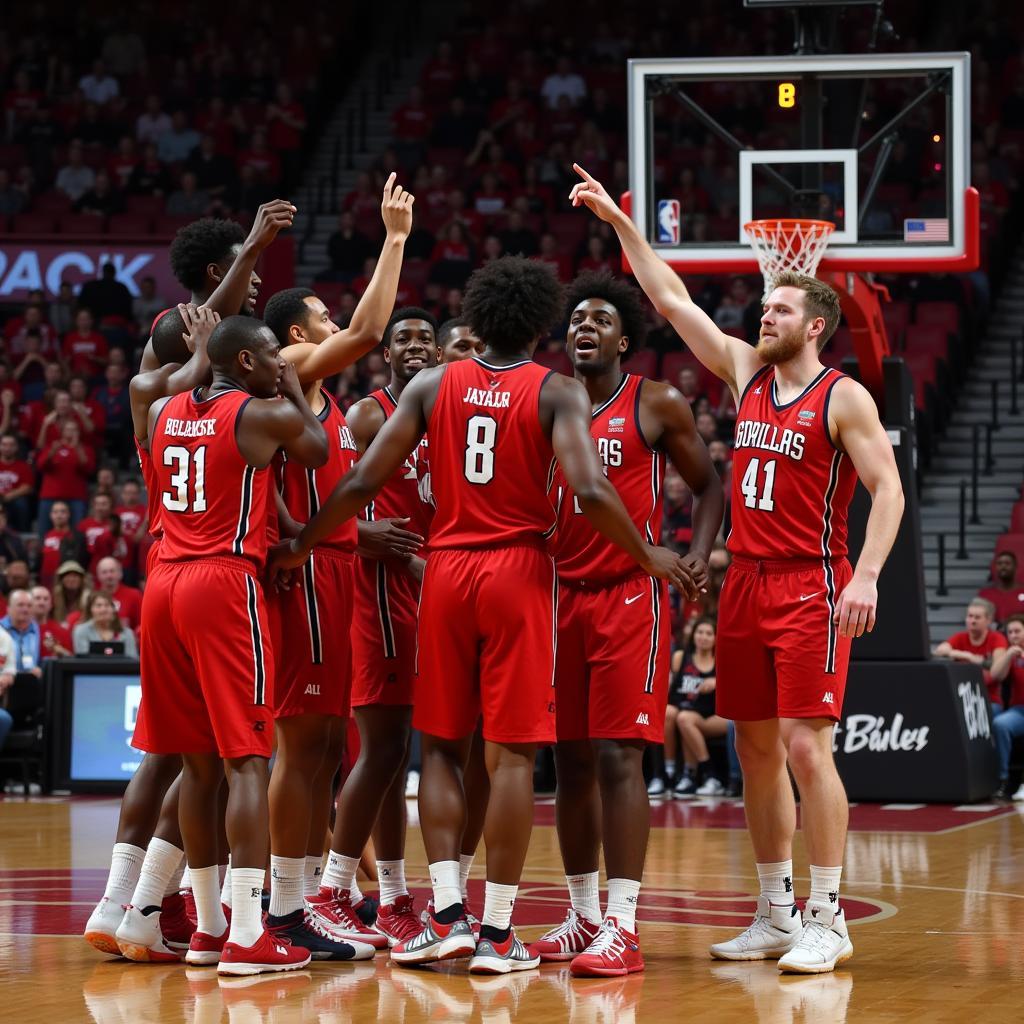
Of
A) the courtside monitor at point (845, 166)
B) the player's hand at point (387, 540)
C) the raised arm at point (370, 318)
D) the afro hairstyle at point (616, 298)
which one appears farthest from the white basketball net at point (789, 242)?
the player's hand at point (387, 540)

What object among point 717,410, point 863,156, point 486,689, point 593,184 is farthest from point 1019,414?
point 486,689

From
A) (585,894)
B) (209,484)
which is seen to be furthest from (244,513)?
(585,894)

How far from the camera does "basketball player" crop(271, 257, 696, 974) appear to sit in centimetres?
602

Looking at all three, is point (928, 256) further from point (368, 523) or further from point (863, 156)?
point (368, 523)

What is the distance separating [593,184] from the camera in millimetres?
7031

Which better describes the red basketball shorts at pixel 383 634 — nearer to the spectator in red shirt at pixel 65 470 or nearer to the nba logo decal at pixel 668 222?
the nba logo decal at pixel 668 222

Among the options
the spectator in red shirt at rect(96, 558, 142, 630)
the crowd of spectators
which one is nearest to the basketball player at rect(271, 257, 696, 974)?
the spectator in red shirt at rect(96, 558, 142, 630)

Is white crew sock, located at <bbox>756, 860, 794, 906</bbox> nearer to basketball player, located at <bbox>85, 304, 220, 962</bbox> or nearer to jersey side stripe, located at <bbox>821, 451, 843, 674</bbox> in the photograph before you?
jersey side stripe, located at <bbox>821, 451, 843, 674</bbox>

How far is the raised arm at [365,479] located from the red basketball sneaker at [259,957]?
126cm

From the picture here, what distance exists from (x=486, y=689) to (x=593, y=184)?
2111mm

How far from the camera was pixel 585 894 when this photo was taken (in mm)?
6406

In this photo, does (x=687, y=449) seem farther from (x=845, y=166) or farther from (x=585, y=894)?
(x=845, y=166)

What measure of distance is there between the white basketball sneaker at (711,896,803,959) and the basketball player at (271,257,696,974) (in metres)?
0.74

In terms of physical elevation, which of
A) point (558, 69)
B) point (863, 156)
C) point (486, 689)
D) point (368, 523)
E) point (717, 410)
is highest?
point (558, 69)
